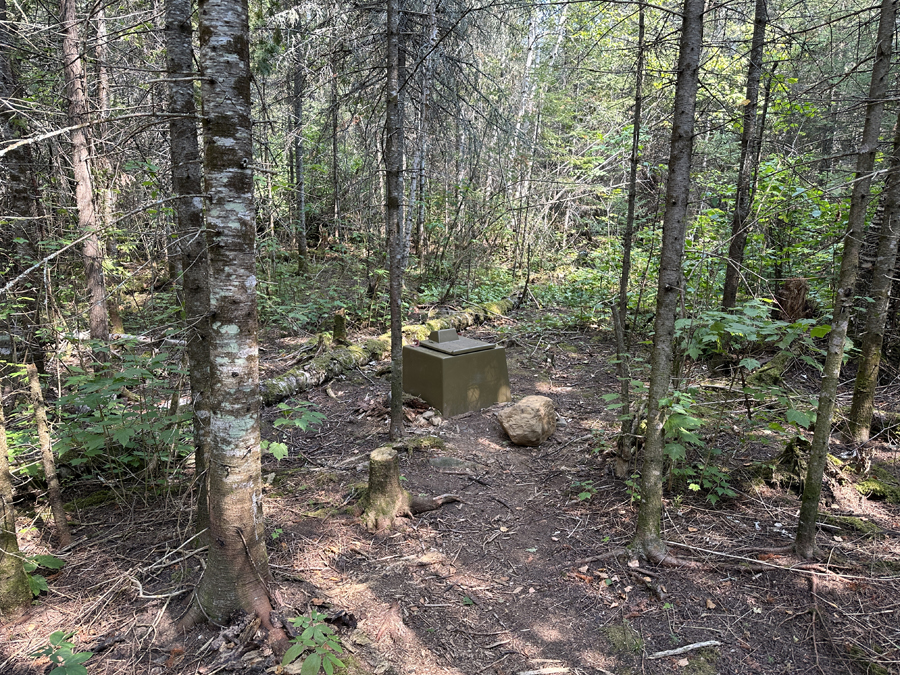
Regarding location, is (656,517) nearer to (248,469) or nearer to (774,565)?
(774,565)

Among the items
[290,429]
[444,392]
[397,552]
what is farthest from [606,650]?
[290,429]

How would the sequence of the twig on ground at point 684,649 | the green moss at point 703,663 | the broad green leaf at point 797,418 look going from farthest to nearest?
the broad green leaf at point 797,418 < the twig on ground at point 684,649 < the green moss at point 703,663

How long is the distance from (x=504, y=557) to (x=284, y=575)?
163 centimetres

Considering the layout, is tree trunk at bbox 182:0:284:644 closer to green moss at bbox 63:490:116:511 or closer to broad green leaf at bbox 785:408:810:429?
green moss at bbox 63:490:116:511

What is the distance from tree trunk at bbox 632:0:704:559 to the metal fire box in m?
3.20

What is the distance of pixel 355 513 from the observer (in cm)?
433

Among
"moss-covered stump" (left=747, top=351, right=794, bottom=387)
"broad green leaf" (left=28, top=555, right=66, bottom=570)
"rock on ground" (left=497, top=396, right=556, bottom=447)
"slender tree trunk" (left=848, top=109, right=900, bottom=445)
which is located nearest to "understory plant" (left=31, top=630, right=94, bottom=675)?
"broad green leaf" (left=28, top=555, right=66, bottom=570)

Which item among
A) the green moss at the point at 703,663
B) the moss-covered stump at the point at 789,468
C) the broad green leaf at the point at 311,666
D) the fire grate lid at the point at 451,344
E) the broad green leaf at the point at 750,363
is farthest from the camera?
the fire grate lid at the point at 451,344

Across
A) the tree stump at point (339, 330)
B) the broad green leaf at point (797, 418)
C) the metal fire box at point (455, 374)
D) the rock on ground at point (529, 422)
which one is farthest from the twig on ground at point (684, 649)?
the tree stump at point (339, 330)

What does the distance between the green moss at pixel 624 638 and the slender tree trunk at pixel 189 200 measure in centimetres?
265

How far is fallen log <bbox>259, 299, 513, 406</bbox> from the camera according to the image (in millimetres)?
6930

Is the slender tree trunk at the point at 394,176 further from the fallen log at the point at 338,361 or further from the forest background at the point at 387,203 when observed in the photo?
the fallen log at the point at 338,361

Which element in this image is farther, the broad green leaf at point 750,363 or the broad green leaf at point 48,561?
the broad green leaf at point 750,363

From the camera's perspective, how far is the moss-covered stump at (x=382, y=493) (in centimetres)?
415
